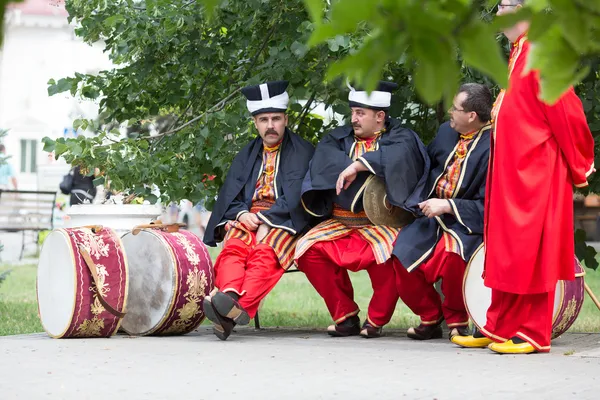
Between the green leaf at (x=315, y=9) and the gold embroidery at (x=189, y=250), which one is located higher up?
the green leaf at (x=315, y=9)

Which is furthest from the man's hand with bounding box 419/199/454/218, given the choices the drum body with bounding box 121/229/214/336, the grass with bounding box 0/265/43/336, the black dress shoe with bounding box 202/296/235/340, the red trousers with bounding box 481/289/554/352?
the grass with bounding box 0/265/43/336

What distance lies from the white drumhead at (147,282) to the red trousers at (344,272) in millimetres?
834

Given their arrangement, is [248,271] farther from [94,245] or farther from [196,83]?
[196,83]

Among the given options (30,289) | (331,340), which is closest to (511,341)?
(331,340)

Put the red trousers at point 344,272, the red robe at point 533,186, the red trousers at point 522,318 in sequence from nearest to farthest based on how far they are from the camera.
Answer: the red robe at point 533,186, the red trousers at point 522,318, the red trousers at point 344,272

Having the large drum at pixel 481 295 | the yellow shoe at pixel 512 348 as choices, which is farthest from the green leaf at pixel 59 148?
the yellow shoe at pixel 512 348

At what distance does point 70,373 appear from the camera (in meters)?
4.91

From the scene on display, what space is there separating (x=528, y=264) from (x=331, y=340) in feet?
5.16

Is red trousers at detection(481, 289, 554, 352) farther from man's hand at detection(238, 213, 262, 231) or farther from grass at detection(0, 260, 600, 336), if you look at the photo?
grass at detection(0, 260, 600, 336)

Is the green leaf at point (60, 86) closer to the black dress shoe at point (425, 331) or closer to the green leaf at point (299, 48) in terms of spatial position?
the green leaf at point (299, 48)

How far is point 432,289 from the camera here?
646 cm

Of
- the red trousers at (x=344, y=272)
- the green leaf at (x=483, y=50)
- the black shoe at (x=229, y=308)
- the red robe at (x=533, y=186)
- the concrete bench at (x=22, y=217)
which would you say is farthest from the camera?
the concrete bench at (x=22, y=217)

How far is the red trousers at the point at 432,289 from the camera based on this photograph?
615 centimetres

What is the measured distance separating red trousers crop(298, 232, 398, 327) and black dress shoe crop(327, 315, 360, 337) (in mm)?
34
